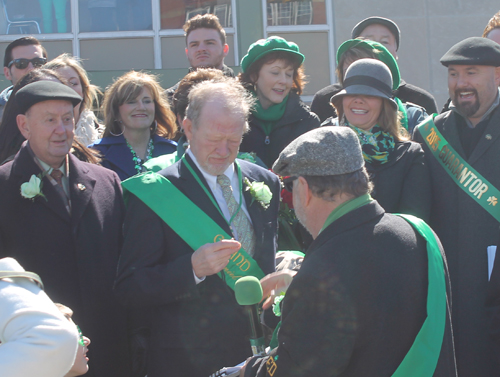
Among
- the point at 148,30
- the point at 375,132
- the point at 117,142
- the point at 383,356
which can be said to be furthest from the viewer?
the point at 148,30

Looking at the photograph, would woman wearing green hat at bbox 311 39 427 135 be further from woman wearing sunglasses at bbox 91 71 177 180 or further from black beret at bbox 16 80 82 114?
black beret at bbox 16 80 82 114

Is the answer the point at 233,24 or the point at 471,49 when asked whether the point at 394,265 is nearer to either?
the point at 471,49

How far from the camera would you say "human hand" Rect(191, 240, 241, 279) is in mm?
2510

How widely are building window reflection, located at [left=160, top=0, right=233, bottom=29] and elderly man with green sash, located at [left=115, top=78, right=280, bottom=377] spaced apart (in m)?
5.63

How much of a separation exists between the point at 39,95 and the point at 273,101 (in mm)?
1625

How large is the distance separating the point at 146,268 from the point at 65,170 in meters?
0.92

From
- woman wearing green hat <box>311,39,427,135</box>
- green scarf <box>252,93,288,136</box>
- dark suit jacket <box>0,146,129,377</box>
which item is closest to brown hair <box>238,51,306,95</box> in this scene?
green scarf <box>252,93,288,136</box>

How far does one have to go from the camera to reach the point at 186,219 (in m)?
2.73

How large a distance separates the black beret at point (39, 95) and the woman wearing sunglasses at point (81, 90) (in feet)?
3.39

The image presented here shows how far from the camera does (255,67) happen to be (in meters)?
4.18

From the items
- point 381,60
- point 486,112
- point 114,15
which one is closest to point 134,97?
point 381,60

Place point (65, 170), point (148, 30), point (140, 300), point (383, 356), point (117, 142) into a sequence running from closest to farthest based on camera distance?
point (383, 356) → point (140, 300) → point (65, 170) → point (117, 142) → point (148, 30)

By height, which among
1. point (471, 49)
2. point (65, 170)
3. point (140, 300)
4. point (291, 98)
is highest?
point (471, 49)

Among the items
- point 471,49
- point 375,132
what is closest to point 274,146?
point 375,132
